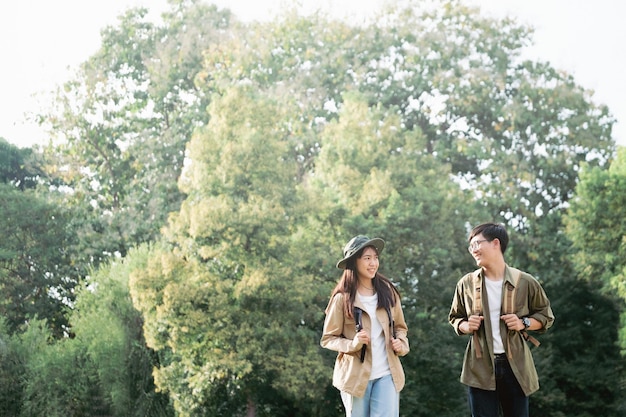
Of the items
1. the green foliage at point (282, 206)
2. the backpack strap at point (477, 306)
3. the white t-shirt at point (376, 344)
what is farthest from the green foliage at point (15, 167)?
the backpack strap at point (477, 306)

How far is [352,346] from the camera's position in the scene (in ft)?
15.7

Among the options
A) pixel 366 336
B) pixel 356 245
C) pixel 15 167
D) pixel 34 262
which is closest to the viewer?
pixel 366 336

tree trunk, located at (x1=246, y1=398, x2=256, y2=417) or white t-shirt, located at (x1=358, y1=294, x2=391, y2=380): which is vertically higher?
tree trunk, located at (x1=246, y1=398, x2=256, y2=417)

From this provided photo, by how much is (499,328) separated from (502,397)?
352 millimetres

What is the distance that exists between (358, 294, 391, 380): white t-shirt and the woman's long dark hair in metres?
0.05

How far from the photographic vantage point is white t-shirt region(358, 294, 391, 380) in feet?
15.9

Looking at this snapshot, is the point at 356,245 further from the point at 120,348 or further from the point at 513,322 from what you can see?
the point at 120,348

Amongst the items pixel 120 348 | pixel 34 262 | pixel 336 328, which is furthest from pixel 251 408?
pixel 336 328

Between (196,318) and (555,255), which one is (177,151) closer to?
(196,318)

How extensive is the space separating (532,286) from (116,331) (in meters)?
16.8

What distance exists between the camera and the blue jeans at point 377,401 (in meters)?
4.83

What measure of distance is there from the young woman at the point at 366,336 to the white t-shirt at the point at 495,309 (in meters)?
0.52

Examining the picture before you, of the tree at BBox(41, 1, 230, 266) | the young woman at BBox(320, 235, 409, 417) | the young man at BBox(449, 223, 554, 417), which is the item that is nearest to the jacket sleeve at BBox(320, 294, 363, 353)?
the young woman at BBox(320, 235, 409, 417)

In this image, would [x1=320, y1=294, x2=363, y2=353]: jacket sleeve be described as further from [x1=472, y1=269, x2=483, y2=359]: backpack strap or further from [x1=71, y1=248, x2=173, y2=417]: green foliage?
[x1=71, y1=248, x2=173, y2=417]: green foliage
